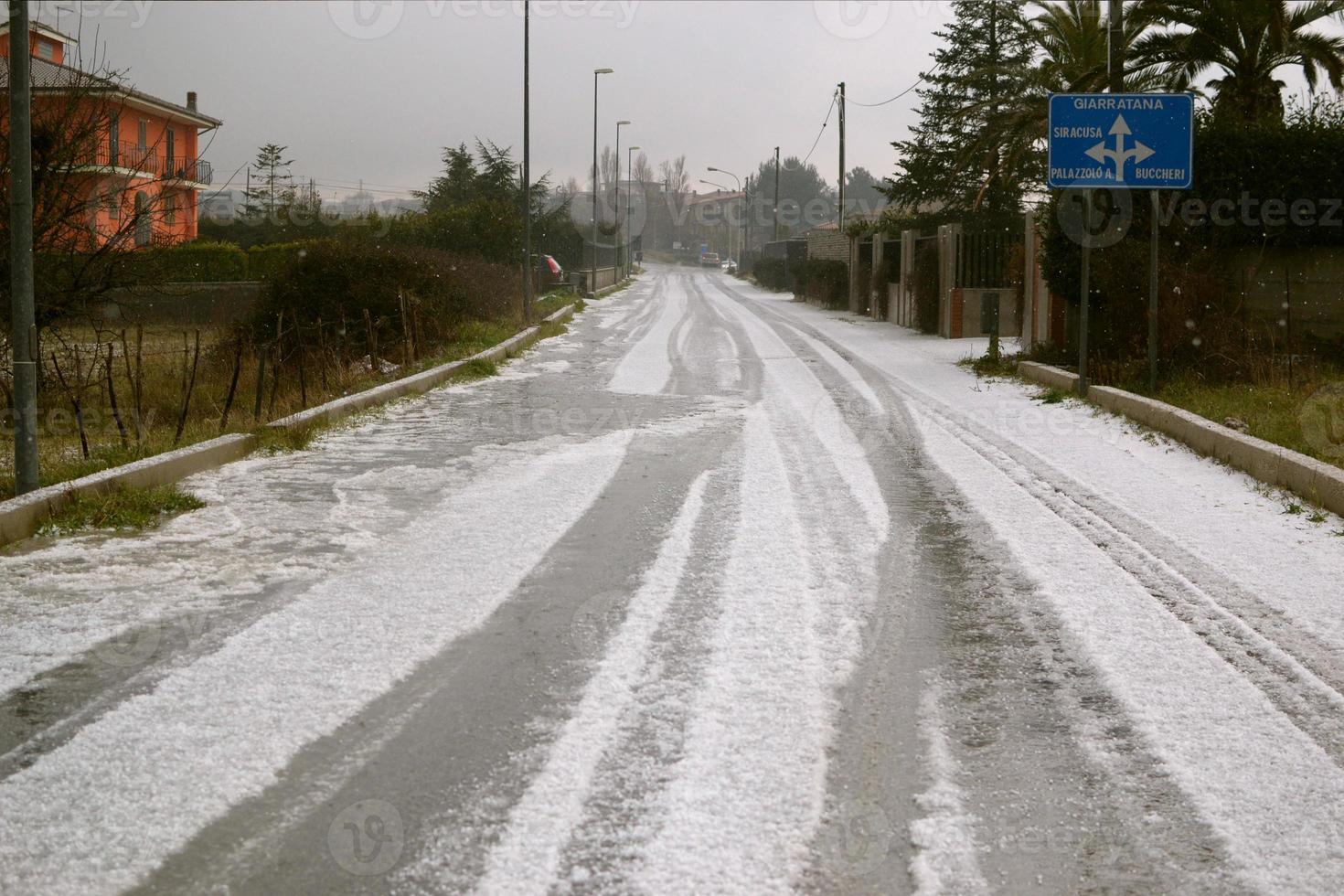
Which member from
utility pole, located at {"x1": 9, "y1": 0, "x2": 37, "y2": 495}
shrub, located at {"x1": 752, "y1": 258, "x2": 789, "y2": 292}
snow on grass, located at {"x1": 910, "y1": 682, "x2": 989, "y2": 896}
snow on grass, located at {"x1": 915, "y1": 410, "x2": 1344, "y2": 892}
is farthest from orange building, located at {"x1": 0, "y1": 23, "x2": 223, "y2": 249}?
shrub, located at {"x1": 752, "y1": 258, "x2": 789, "y2": 292}

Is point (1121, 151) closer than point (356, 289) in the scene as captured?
Yes

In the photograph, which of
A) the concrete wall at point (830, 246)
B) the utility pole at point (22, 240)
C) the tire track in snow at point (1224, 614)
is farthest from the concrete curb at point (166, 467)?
the concrete wall at point (830, 246)

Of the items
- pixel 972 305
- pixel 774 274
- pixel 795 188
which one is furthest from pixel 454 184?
pixel 795 188

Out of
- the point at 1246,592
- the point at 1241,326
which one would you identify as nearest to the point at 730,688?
the point at 1246,592

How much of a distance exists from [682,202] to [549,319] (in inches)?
6242

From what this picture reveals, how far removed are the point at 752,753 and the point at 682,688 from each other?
72 centimetres

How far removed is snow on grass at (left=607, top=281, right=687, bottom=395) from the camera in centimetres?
1675

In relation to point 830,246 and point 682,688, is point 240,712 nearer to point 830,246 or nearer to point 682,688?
point 682,688

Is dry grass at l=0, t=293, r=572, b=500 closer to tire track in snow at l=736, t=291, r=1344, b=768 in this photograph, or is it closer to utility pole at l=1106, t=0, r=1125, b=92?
tire track in snow at l=736, t=291, r=1344, b=768

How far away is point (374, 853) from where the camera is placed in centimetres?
366

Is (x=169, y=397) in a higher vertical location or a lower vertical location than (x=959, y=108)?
lower

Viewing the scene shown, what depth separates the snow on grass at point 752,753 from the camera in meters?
3.59

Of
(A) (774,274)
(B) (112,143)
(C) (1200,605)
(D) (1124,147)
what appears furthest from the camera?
(A) (774,274)

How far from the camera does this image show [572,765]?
4.29m
